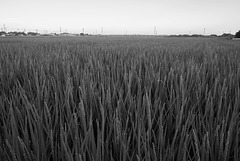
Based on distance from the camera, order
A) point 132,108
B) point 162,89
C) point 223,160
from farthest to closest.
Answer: point 162,89 → point 132,108 → point 223,160

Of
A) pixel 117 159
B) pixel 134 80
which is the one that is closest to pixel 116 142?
pixel 117 159

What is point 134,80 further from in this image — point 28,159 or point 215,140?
point 28,159

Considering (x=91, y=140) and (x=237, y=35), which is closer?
(x=91, y=140)

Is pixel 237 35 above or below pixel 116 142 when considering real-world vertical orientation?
above

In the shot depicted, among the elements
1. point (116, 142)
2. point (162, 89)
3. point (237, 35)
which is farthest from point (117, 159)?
point (237, 35)

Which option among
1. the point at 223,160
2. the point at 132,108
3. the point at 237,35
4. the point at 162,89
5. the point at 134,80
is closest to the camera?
the point at 223,160

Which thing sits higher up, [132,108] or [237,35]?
[237,35]

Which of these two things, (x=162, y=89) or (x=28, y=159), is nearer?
(x=28, y=159)

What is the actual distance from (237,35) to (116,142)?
76.3 ft

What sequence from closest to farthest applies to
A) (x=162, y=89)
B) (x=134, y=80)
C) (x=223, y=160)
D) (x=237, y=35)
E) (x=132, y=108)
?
(x=223, y=160), (x=132, y=108), (x=162, y=89), (x=134, y=80), (x=237, y=35)

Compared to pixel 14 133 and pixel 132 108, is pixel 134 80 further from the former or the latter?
pixel 14 133

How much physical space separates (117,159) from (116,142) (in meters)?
0.04

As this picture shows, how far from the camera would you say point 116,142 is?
1.49 ft

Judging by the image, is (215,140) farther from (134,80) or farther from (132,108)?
(134,80)
